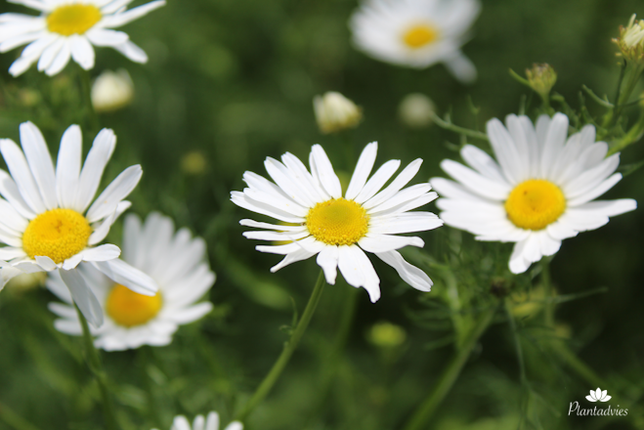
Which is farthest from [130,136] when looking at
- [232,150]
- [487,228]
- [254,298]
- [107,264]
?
[487,228]

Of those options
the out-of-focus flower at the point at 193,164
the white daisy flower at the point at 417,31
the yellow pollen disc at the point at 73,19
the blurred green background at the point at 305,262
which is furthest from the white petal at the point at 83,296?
the white daisy flower at the point at 417,31

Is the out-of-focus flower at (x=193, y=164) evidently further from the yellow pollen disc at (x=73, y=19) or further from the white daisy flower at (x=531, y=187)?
the white daisy flower at (x=531, y=187)

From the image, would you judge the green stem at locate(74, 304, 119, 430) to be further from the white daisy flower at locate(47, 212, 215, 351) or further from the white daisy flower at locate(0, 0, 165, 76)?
the white daisy flower at locate(0, 0, 165, 76)

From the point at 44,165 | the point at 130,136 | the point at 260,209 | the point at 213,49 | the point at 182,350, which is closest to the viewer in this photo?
the point at 260,209

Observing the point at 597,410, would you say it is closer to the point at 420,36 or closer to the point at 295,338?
the point at 295,338

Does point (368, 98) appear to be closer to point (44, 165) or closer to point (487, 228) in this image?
point (487, 228)

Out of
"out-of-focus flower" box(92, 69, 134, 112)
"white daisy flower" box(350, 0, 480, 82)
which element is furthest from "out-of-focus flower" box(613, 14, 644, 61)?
"out-of-focus flower" box(92, 69, 134, 112)
